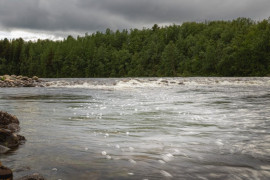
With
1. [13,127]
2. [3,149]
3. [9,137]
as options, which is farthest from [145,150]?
[13,127]

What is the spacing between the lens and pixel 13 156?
503 centimetres

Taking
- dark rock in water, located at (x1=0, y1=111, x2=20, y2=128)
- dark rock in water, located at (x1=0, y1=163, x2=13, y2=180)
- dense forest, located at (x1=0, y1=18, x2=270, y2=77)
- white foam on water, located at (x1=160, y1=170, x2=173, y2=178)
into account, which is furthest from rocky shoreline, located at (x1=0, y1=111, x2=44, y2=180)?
dense forest, located at (x1=0, y1=18, x2=270, y2=77)

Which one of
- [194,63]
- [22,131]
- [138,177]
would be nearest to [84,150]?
[138,177]

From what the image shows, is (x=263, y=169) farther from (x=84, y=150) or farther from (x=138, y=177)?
(x=84, y=150)

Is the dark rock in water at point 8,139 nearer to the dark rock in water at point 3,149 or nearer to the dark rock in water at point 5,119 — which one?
the dark rock in water at point 3,149

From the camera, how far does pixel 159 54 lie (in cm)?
13450

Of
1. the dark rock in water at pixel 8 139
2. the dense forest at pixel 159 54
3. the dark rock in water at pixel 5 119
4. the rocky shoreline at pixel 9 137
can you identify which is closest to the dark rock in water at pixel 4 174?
the rocky shoreline at pixel 9 137

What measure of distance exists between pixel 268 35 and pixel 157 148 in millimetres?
112308

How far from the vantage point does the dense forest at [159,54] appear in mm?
102500

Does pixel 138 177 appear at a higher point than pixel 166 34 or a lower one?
lower

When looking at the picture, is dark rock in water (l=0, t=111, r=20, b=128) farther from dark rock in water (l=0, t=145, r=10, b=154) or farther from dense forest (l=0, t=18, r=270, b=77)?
dense forest (l=0, t=18, r=270, b=77)

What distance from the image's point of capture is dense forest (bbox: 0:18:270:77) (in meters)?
102

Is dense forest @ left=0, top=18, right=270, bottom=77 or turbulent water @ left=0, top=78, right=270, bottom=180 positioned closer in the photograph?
turbulent water @ left=0, top=78, right=270, bottom=180

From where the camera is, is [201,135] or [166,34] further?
[166,34]
